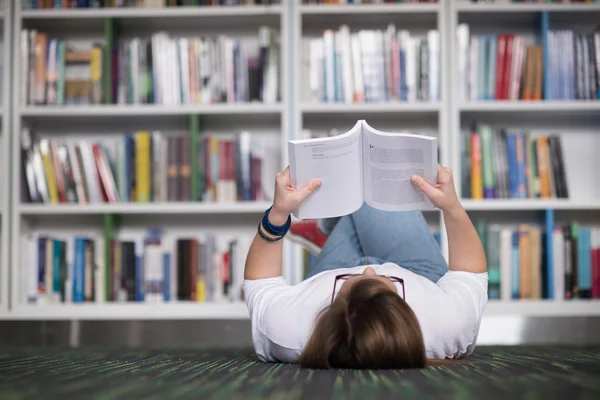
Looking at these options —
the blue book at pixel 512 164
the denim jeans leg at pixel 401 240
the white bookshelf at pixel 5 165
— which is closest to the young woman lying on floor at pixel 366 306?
the denim jeans leg at pixel 401 240

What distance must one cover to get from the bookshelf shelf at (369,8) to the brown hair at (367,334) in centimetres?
183

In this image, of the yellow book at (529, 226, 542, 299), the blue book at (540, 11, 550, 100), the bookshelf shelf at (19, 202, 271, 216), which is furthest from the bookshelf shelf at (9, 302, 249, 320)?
the blue book at (540, 11, 550, 100)

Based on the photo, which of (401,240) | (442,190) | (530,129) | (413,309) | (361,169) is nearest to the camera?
(413,309)

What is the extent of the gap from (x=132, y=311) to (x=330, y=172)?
5.10ft

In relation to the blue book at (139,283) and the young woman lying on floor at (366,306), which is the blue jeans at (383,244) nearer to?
the young woman lying on floor at (366,306)

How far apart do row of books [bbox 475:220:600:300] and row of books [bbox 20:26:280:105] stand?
1115 mm

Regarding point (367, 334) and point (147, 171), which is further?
point (147, 171)

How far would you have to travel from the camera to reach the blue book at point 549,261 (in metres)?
2.60

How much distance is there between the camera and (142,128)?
117 inches

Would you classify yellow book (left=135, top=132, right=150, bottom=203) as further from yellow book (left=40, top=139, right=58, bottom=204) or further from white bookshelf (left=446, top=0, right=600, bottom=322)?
white bookshelf (left=446, top=0, right=600, bottom=322)

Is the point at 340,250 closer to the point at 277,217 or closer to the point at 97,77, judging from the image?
the point at 277,217

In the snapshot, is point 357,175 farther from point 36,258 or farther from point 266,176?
point 36,258

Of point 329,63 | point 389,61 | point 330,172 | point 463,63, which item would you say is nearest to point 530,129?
point 463,63

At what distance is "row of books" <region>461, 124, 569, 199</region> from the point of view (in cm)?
264
